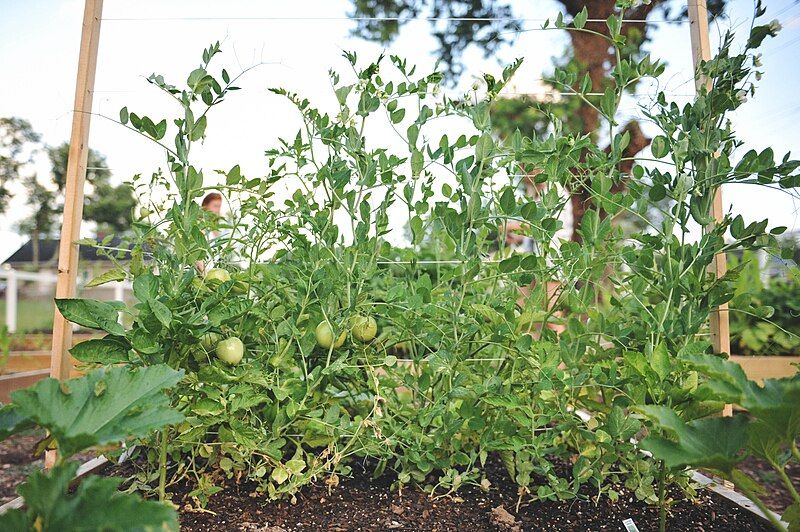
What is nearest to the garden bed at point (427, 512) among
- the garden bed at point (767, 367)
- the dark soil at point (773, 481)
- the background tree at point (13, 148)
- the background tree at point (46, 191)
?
the dark soil at point (773, 481)

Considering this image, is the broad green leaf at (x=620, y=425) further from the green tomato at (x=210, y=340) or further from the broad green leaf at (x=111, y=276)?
the broad green leaf at (x=111, y=276)

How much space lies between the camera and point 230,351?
1.20 metres

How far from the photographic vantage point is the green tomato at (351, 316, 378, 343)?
128 centimetres

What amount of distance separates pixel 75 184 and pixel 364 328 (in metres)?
0.82

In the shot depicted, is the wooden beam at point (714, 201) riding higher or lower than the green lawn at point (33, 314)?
higher

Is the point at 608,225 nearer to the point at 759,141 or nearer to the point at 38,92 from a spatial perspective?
the point at 759,141

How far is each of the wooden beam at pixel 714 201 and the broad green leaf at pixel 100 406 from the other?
1.31m

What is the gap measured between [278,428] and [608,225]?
834 millimetres

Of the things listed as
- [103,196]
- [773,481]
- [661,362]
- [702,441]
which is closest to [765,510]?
[702,441]

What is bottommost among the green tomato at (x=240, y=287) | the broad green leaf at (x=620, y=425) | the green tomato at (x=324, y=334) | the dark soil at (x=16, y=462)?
the dark soil at (x=16, y=462)

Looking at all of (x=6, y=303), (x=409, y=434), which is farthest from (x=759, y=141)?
(x=6, y=303)

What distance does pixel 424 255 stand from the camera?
286cm

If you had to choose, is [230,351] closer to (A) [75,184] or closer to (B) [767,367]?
(A) [75,184]

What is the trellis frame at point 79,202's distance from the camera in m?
1.45
